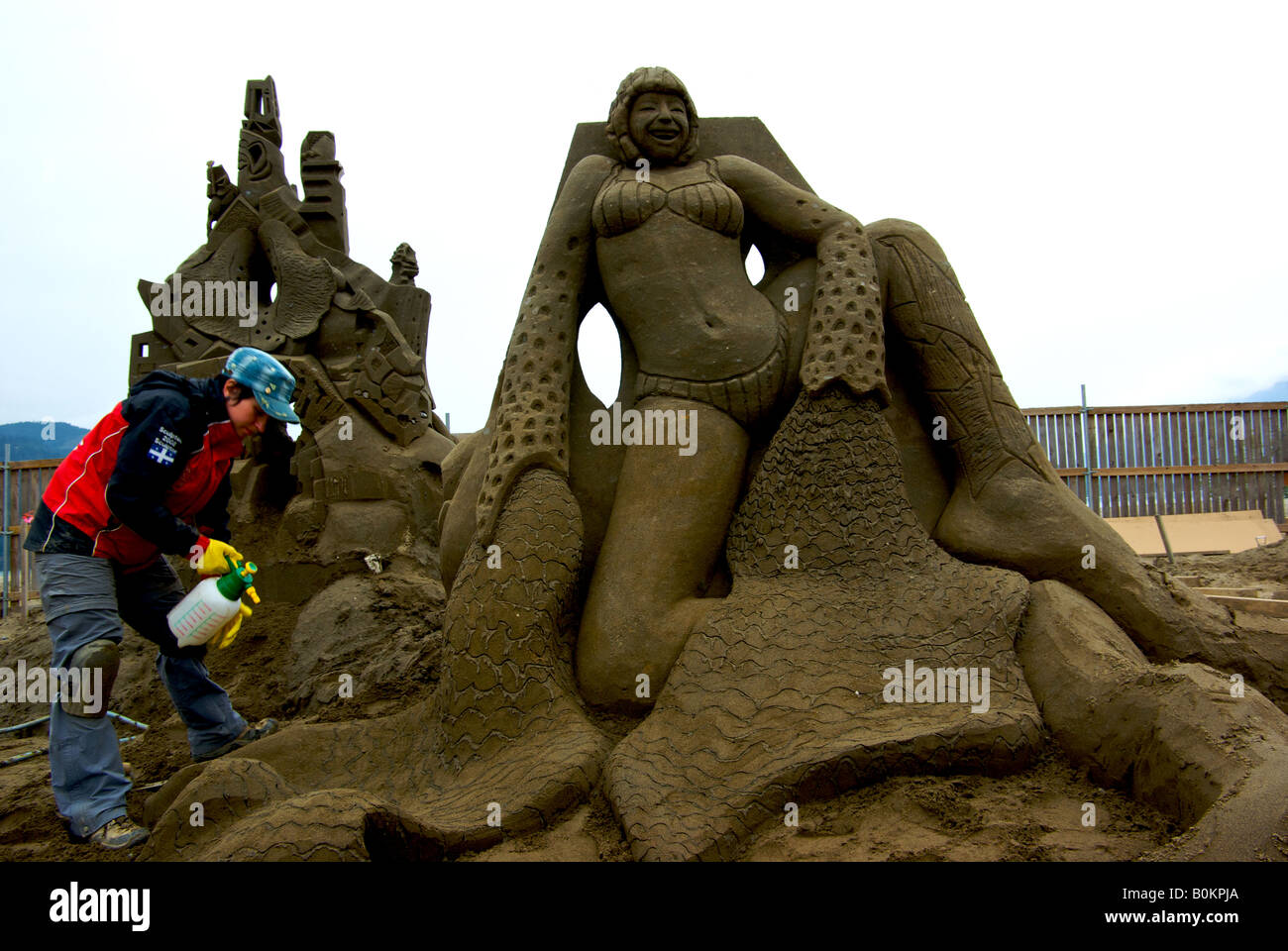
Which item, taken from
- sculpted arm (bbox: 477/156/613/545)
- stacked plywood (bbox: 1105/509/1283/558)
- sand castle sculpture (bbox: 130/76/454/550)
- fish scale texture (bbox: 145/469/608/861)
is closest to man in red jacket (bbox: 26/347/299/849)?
fish scale texture (bbox: 145/469/608/861)

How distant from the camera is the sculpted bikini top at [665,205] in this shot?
10.6 ft

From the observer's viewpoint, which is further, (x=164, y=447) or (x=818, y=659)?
(x=164, y=447)

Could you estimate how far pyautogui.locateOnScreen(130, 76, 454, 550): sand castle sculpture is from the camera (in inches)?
252

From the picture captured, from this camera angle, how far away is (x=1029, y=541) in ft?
9.90

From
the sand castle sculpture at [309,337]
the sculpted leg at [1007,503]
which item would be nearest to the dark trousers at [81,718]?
the sculpted leg at [1007,503]

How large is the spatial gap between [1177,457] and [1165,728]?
9.48 metres

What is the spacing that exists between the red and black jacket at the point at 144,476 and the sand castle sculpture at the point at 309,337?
301cm

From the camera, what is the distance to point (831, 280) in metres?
3.14

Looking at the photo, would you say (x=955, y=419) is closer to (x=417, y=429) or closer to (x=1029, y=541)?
(x=1029, y=541)

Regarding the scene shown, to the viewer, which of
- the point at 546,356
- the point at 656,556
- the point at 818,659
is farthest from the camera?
the point at 546,356

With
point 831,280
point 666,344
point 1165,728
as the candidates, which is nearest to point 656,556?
point 666,344

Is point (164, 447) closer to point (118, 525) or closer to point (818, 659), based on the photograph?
point (118, 525)

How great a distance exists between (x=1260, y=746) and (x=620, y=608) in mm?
1695

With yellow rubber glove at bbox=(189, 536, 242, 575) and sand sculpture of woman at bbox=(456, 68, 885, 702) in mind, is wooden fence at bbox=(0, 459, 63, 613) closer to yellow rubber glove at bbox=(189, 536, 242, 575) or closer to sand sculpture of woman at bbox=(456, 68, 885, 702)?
yellow rubber glove at bbox=(189, 536, 242, 575)
